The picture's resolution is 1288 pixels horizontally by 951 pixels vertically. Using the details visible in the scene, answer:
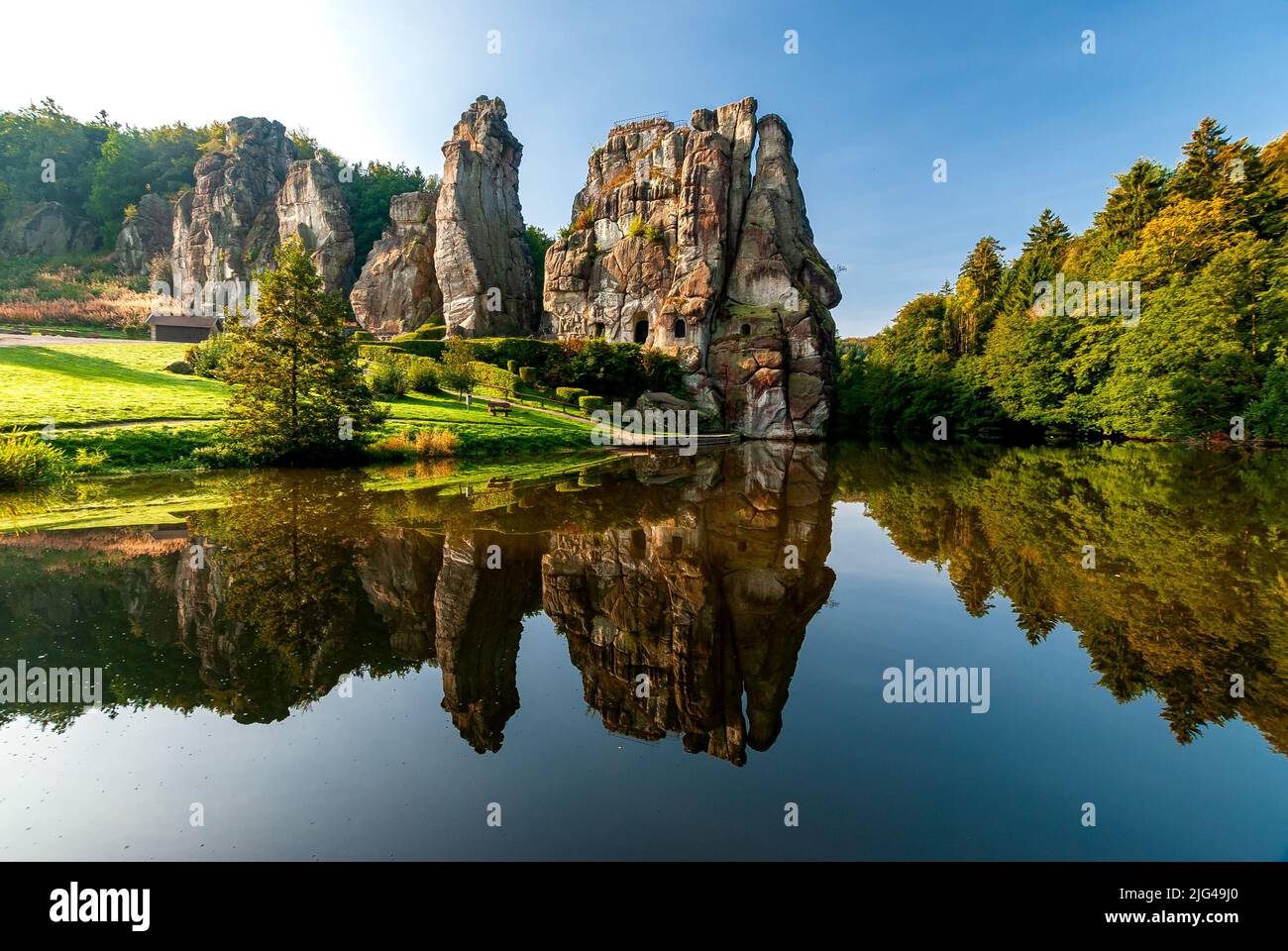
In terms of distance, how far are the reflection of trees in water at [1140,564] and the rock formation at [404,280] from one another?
1997 inches

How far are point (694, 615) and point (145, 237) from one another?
9469 centimetres

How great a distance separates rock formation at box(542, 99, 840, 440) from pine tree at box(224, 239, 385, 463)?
29.3m

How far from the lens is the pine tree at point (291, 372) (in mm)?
16797

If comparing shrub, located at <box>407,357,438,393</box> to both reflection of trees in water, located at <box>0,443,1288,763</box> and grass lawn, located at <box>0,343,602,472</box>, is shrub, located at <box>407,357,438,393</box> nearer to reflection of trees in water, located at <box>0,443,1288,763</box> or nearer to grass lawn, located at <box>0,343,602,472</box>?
grass lawn, located at <box>0,343,602,472</box>

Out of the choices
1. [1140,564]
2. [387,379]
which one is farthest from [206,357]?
[1140,564]

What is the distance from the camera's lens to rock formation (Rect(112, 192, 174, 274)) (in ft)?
211

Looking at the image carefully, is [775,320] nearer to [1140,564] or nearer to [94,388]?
[1140,564]

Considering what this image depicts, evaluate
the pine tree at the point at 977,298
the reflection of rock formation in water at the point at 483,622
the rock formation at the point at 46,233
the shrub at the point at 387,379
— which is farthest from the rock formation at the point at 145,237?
the pine tree at the point at 977,298

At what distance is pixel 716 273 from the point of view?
44.3 meters
